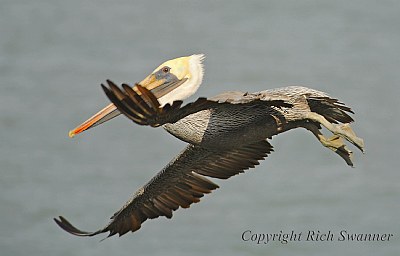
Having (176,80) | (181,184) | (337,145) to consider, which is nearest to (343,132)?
(337,145)

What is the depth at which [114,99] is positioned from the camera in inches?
318

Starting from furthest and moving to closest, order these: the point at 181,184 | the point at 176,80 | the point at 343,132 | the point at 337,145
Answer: the point at 181,184
the point at 176,80
the point at 337,145
the point at 343,132

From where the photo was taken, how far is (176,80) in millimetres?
10188

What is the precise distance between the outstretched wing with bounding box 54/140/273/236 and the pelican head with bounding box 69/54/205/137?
845 mm

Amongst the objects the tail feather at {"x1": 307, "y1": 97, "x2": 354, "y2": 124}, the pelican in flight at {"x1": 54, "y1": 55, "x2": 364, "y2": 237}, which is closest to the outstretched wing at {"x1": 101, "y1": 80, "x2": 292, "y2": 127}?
the pelican in flight at {"x1": 54, "y1": 55, "x2": 364, "y2": 237}

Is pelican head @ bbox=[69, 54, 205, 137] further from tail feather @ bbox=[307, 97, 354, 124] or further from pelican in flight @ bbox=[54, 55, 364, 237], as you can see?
tail feather @ bbox=[307, 97, 354, 124]

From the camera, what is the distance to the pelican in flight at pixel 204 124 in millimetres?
8578

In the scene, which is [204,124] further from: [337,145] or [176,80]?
[337,145]

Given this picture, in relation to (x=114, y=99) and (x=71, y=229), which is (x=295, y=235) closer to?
(x=71, y=229)

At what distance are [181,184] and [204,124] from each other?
149cm

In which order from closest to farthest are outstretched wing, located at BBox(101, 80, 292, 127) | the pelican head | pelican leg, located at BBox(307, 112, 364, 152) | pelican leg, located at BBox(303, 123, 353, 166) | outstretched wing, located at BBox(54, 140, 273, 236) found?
outstretched wing, located at BBox(101, 80, 292, 127), pelican leg, located at BBox(307, 112, 364, 152), pelican leg, located at BBox(303, 123, 353, 166), the pelican head, outstretched wing, located at BBox(54, 140, 273, 236)

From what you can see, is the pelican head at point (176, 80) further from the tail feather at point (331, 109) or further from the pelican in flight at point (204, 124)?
the tail feather at point (331, 109)

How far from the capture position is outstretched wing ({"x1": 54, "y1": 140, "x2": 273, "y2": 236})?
10789 millimetres

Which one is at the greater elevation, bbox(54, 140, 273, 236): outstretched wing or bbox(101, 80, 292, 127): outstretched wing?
bbox(54, 140, 273, 236): outstretched wing
